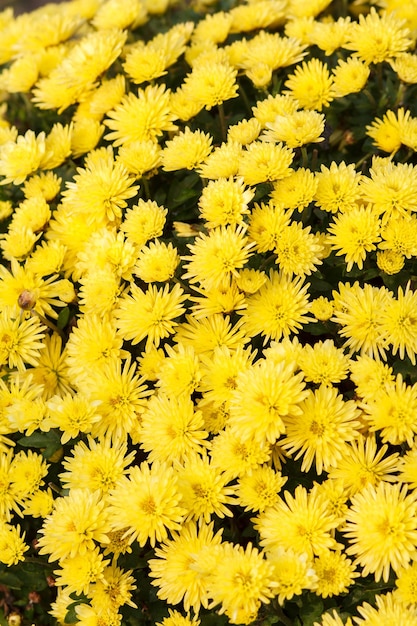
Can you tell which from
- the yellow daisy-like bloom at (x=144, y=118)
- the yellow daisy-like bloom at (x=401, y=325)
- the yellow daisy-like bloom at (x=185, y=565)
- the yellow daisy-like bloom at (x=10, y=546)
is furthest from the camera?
the yellow daisy-like bloom at (x=144, y=118)

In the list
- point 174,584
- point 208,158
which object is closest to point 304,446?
point 174,584

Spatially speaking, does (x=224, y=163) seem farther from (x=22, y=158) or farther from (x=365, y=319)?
(x=22, y=158)

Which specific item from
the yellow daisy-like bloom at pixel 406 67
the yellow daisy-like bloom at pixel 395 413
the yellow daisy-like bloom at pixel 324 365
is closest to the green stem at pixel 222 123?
the yellow daisy-like bloom at pixel 406 67

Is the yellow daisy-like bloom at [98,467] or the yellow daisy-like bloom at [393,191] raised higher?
the yellow daisy-like bloom at [393,191]

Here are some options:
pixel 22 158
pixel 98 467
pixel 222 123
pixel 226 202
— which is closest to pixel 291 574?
pixel 98 467

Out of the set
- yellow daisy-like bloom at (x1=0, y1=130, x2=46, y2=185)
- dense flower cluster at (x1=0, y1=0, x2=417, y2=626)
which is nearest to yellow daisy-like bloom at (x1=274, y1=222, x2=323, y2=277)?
dense flower cluster at (x1=0, y1=0, x2=417, y2=626)

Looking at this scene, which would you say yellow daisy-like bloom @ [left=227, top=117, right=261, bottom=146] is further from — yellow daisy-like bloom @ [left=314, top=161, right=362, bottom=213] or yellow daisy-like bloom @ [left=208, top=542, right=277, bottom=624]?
yellow daisy-like bloom @ [left=208, top=542, right=277, bottom=624]

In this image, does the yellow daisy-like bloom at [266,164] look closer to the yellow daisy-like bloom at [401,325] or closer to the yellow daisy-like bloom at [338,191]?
the yellow daisy-like bloom at [338,191]
